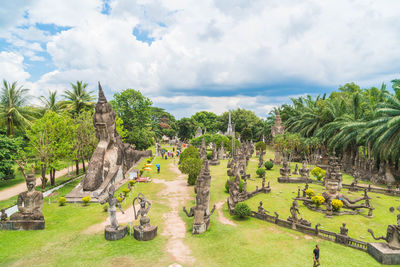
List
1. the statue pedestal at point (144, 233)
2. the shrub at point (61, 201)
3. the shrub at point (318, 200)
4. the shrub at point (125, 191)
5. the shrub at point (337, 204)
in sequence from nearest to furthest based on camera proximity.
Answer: the statue pedestal at point (144, 233) → the shrub at point (337, 204) → the shrub at point (318, 200) → the shrub at point (61, 201) → the shrub at point (125, 191)

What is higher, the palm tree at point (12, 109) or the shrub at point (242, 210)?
the palm tree at point (12, 109)

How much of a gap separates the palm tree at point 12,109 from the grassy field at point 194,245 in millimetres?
18011

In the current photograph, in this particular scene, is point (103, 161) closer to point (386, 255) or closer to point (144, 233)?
point (144, 233)

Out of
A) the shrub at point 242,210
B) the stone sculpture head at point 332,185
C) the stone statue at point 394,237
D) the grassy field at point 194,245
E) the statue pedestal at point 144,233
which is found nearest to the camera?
the grassy field at point 194,245

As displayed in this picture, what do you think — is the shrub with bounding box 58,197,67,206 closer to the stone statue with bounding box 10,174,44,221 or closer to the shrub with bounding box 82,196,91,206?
the shrub with bounding box 82,196,91,206

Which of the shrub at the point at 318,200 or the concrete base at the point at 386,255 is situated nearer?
the concrete base at the point at 386,255

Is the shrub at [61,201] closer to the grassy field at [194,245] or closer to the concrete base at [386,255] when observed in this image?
the grassy field at [194,245]

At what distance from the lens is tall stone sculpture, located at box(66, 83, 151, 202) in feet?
73.4

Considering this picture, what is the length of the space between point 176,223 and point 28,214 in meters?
10.0

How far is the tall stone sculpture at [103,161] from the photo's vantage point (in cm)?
2238

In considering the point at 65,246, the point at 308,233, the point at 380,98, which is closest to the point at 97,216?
the point at 65,246

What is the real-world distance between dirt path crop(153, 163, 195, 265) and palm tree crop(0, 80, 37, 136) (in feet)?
65.8

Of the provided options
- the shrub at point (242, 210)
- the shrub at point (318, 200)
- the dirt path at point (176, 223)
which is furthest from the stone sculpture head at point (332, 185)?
the dirt path at point (176, 223)

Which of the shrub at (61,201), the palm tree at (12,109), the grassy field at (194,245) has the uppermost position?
the palm tree at (12,109)
